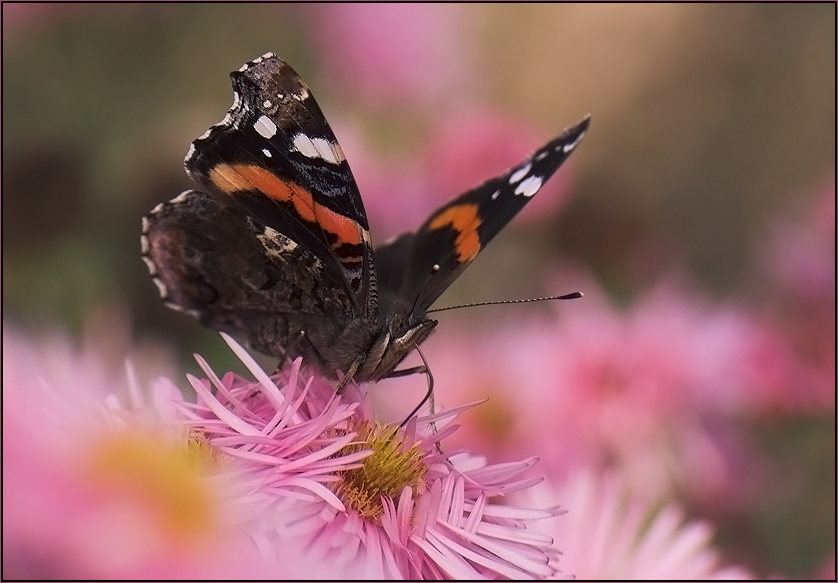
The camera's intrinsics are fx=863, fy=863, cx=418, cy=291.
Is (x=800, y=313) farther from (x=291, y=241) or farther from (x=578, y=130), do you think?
(x=291, y=241)

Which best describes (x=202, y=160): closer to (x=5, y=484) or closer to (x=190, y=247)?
(x=190, y=247)

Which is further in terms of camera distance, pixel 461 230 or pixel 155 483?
pixel 461 230

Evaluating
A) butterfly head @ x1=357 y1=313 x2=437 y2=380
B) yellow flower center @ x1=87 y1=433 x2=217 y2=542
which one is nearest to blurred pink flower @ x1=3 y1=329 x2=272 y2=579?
yellow flower center @ x1=87 y1=433 x2=217 y2=542

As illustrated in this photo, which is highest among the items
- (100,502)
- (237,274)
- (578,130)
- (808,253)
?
(808,253)

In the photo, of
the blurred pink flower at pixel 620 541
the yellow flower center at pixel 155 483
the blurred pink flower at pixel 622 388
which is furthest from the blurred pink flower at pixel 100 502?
the blurred pink flower at pixel 622 388

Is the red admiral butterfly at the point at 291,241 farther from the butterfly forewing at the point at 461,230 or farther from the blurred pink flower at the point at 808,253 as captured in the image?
the blurred pink flower at the point at 808,253

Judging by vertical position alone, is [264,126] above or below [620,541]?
above

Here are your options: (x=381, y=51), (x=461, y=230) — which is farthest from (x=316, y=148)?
(x=381, y=51)
